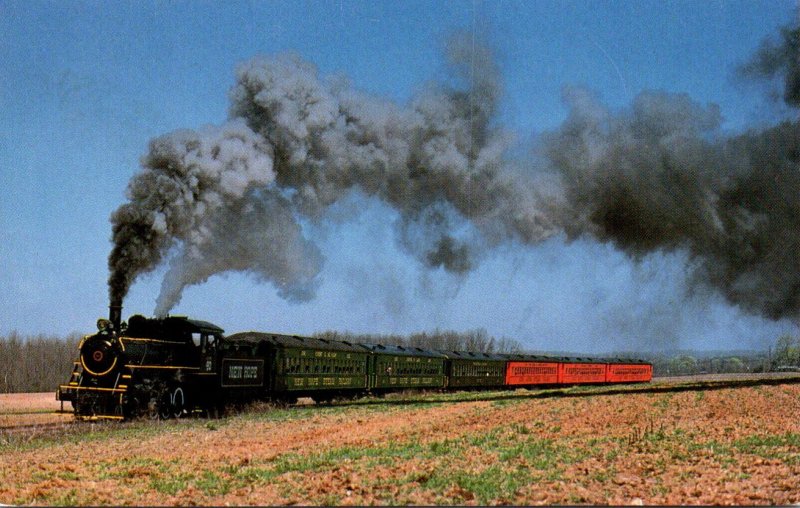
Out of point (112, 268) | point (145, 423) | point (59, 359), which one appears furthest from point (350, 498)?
point (59, 359)

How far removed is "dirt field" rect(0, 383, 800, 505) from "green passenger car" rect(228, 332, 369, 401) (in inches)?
181

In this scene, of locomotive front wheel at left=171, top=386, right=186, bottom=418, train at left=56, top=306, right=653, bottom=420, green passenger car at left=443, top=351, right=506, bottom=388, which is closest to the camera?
train at left=56, top=306, right=653, bottom=420

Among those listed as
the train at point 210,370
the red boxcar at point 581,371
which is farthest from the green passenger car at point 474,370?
the red boxcar at point 581,371

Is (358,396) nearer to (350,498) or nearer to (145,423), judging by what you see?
(145,423)

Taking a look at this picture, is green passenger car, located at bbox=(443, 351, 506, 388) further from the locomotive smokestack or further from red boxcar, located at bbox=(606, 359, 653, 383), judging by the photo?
the locomotive smokestack

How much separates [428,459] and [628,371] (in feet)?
145

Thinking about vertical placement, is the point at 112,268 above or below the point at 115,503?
above

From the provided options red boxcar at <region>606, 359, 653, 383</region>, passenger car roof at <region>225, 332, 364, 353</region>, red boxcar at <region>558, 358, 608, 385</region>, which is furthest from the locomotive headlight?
red boxcar at <region>606, 359, 653, 383</region>

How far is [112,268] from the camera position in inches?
845

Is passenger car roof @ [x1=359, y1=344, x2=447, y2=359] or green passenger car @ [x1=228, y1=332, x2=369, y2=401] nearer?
green passenger car @ [x1=228, y1=332, x2=369, y2=401]

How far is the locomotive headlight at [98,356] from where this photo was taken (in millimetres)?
20391

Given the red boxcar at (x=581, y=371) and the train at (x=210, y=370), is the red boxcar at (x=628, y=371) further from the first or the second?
the train at (x=210, y=370)

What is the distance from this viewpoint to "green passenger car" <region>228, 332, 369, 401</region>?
2583 centimetres

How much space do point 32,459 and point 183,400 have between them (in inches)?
337
